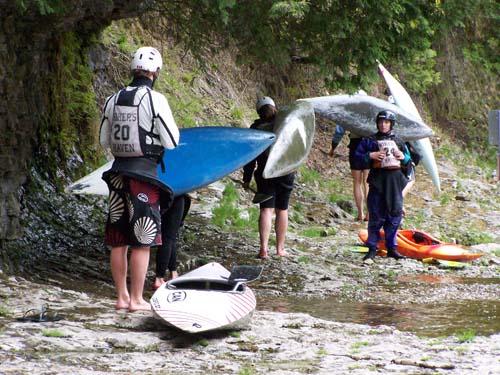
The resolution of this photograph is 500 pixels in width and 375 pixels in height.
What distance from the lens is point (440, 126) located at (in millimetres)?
21297

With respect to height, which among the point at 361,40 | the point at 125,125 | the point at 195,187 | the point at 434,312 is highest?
the point at 361,40

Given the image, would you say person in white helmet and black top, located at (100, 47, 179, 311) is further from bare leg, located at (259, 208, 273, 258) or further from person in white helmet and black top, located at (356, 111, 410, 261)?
person in white helmet and black top, located at (356, 111, 410, 261)

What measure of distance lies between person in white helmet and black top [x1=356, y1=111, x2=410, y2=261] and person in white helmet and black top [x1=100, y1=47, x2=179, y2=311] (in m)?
4.04

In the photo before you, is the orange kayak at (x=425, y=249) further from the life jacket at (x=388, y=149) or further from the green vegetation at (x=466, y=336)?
the green vegetation at (x=466, y=336)

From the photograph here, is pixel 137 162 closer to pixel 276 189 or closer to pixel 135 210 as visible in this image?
pixel 135 210

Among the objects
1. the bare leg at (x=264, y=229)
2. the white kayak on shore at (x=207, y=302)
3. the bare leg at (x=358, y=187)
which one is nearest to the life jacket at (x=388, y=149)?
the bare leg at (x=264, y=229)

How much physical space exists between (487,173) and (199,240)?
1074 cm

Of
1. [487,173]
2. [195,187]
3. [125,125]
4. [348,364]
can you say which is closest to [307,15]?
[195,187]

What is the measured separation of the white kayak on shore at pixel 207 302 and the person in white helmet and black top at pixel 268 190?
3178 millimetres

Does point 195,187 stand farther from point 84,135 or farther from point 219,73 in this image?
point 219,73

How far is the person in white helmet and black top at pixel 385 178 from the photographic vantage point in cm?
1010

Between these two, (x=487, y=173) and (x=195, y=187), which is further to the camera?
(x=487, y=173)

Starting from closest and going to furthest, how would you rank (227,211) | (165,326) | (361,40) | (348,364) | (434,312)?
(348,364) → (165,326) → (434,312) → (361,40) → (227,211)

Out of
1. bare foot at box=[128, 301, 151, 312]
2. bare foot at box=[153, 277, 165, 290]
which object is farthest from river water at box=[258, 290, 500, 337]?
bare foot at box=[128, 301, 151, 312]
